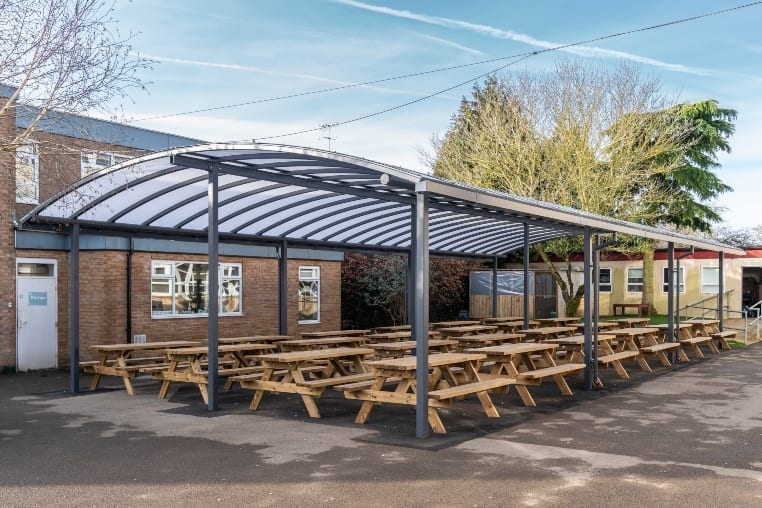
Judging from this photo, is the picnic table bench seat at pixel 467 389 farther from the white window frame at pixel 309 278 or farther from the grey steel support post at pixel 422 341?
the white window frame at pixel 309 278

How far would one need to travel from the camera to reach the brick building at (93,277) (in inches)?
585

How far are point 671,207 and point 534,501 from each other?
83.7 feet

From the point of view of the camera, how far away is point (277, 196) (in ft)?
39.6

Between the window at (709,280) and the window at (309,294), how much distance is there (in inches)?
697

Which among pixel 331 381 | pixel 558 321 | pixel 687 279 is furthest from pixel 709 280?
pixel 331 381

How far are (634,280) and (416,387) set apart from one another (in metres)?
27.1

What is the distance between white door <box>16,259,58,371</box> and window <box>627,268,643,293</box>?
80.8ft

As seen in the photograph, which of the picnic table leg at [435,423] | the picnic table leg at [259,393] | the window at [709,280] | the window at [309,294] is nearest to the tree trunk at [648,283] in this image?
the window at [709,280]

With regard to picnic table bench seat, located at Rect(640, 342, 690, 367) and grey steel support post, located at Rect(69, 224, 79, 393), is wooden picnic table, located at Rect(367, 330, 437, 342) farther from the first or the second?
grey steel support post, located at Rect(69, 224, 79, 393)

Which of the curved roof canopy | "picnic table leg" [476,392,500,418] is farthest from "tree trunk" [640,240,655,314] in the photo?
"picnic table leg" [476,392,500,418]

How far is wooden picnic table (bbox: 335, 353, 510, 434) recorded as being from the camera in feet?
28.2

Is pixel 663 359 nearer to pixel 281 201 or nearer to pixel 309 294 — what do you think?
pixel 281 201

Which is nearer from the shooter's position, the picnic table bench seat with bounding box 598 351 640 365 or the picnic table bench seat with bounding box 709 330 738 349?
the picnic table bench seat with bounding box 598 351 640 365

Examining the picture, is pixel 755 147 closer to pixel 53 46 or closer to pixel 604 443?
pixel 604 443
